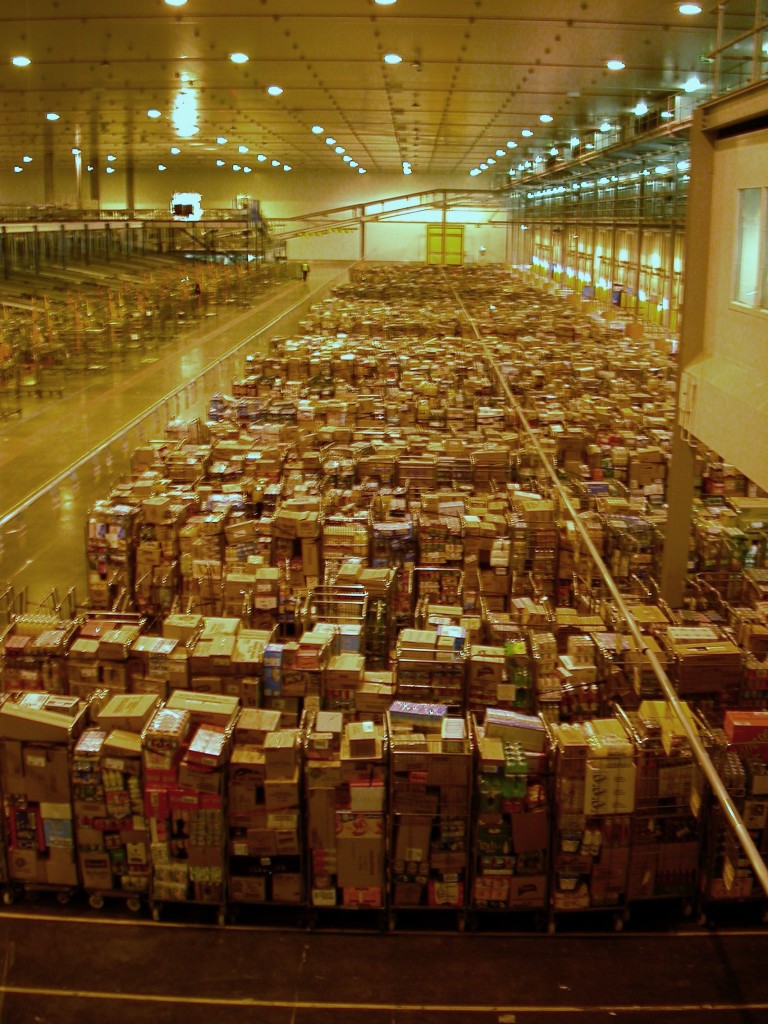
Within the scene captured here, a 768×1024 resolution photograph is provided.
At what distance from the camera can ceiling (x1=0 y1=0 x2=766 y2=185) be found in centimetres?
1231

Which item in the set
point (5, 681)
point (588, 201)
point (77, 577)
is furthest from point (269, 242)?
point (5, 681)

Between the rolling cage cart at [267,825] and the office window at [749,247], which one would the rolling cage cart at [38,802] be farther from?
the office window at [749,247]

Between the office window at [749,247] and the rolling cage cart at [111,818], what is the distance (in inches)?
201

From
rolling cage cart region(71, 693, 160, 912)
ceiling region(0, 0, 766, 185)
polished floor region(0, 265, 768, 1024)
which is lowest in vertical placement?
polished floor region(0, 265, 768, 1024)

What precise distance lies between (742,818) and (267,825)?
2.69 metres

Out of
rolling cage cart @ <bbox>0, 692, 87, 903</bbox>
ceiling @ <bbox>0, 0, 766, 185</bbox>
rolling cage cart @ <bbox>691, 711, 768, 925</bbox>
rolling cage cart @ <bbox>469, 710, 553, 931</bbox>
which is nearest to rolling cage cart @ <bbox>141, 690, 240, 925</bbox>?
rolling cage cart @ <bbox>0, 692, 87, 903</bbox>

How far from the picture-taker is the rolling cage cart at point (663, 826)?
580 centimetres

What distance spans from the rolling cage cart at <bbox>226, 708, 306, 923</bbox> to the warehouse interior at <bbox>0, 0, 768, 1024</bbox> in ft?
0.07

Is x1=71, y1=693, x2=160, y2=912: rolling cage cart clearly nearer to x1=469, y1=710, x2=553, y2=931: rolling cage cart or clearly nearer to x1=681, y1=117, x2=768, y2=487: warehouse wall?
x1=469, y1=710, x2=553, y2=931: rolling cage cart

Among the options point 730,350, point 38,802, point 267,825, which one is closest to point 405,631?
point 267,825

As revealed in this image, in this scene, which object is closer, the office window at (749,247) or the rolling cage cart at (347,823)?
the rolling cage cart at (347,823)

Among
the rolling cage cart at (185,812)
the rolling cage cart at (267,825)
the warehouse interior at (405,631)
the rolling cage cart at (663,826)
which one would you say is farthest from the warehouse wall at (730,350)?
the rolling cage cart at (185,812)

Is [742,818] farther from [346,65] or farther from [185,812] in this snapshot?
[346,65]

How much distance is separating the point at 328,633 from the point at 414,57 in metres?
10.9
